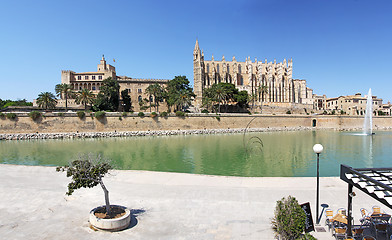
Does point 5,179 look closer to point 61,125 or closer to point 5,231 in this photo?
point 5,231

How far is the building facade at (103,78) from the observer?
63.0m

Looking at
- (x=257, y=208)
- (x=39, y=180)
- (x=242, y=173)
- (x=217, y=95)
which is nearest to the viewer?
(x=257, y=208)

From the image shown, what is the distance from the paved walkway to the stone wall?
33787 millimetres

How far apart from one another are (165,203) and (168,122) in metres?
41.4

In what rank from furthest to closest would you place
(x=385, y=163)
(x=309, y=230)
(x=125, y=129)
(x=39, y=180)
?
(x=125, y=129), (x=385, y=163), (x=39, y=180), (x=309, y=230)

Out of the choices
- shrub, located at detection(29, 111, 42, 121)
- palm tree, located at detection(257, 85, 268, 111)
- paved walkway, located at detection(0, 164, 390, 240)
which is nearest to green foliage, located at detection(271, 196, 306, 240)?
paved walkway, located at detection(0, 164, 390, 240)

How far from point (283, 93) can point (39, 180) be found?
8114cm

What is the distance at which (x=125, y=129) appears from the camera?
47.0 meters

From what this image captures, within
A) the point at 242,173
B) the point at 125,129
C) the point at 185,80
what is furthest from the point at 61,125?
the point at 242,173

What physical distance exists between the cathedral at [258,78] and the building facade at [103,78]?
40.5 feet

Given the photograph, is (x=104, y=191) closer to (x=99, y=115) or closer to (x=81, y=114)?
(x=99, y=115)

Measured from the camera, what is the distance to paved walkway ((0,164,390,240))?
261 inches

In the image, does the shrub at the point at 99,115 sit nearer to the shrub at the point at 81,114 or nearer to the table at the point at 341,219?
the shrub at the point at 81,114

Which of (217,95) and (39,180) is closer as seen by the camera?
(39,180)
